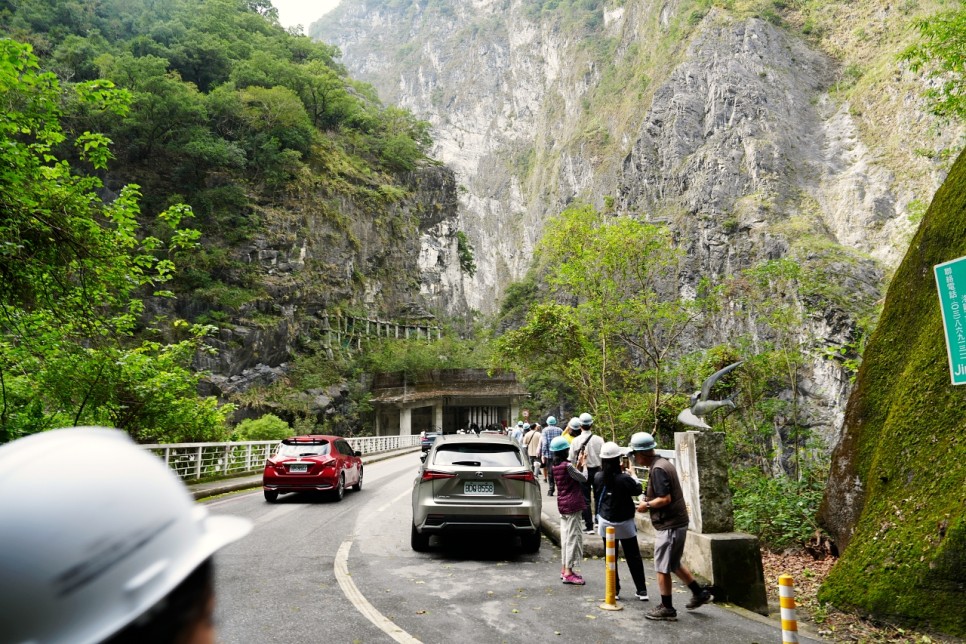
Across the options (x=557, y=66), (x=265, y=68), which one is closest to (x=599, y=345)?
(x=265, y=68)

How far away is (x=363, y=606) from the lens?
6.17m

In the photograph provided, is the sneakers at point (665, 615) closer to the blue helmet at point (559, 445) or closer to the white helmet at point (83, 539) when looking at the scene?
the blue helmet at point (559, 445)

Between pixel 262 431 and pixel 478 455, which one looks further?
pixel 262 431

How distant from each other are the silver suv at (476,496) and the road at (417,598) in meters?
0.52

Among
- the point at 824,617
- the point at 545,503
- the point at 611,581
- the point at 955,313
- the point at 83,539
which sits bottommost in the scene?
the point at 545,503

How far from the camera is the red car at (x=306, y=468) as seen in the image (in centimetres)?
1402

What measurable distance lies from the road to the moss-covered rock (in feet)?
4.00

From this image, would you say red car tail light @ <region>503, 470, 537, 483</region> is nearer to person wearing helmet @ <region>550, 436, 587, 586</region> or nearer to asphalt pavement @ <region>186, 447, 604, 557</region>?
asphalt pavement @ <region>186, 447, 604, 557</region>

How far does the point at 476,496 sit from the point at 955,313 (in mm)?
6287

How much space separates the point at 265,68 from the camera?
57844 mm

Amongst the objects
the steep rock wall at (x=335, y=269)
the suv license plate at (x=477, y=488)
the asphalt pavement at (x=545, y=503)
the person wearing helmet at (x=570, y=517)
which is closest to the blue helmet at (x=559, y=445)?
the person wearing helmet at (x=570, y=517)

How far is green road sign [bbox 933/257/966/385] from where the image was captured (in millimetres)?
6215

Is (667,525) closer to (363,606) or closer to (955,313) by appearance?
(363,606)

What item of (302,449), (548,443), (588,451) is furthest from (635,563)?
(302,449)
